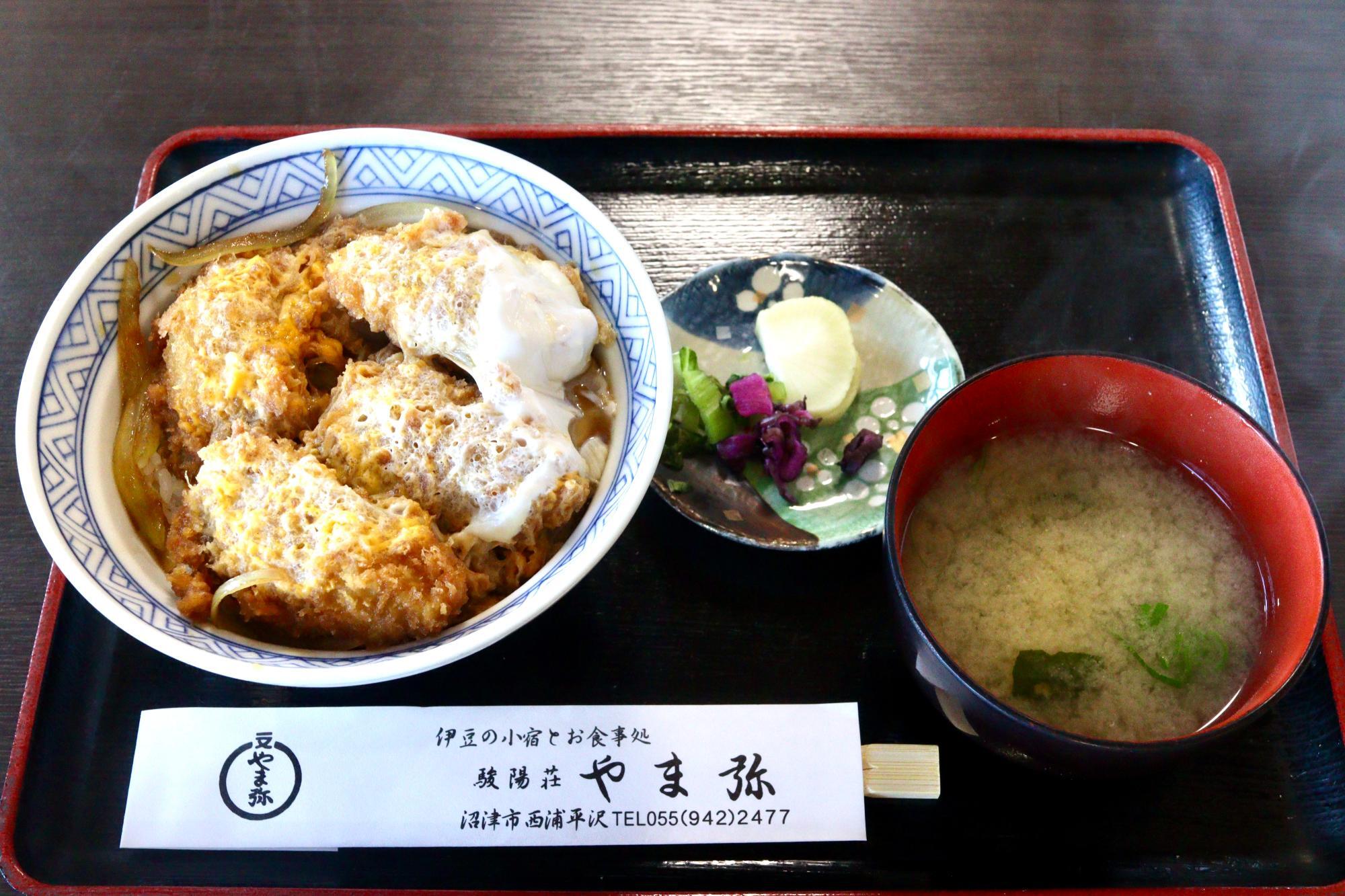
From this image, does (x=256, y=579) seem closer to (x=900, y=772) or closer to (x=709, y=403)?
(x=709, y=403)

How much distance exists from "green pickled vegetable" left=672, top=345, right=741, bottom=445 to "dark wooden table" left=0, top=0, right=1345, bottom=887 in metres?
0.91

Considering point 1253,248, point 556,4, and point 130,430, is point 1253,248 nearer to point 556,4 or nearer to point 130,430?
point 556,4

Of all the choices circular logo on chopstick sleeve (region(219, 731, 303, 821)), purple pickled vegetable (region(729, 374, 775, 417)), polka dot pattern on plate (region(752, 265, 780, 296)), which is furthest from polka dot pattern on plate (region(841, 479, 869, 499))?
circular logo on chopstick sleeve (region(219, 731, 303, 821))

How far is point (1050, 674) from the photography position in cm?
137

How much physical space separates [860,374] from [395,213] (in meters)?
0.97

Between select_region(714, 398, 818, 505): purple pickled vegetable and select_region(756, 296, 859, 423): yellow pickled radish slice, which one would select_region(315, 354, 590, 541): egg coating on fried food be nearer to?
select_region(714, 398, 818, 505): purple pickled vegetable

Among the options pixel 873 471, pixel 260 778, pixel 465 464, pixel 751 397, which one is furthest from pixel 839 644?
pixel 260 778

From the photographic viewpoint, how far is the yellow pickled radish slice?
1.85 metres

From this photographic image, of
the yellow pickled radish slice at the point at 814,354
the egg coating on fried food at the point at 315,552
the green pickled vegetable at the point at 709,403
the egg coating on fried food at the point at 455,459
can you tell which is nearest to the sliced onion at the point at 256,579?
the egg coating on fried food at the point at 315,552

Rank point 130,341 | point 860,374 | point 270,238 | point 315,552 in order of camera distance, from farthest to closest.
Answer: point 860,374 < point 270,238 < point 130,341 < point 315,552

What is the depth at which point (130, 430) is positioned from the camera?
58.1 inches

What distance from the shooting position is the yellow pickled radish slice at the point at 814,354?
1.85 m

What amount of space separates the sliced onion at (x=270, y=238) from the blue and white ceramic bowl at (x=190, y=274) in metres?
0.01

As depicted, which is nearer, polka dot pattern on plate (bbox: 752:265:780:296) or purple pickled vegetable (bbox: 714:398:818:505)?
purple pickled vegetable (bbox: 714:398:818:505)
